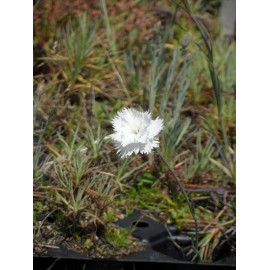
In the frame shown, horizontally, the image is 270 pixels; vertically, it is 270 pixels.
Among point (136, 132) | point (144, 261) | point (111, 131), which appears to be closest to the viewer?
point (136, 132)

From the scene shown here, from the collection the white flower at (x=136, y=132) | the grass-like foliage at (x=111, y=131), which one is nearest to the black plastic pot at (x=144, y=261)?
the grass-like foliage at (x=111, y=131)

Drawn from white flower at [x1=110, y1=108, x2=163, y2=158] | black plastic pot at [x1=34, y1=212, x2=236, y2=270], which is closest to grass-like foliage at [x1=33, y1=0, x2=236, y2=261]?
black plastic pot at [x1=34, y1=212, x2=236, y2=270]

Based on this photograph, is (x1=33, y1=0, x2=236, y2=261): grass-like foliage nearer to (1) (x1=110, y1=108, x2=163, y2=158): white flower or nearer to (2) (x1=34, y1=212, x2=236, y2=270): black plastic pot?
(2) (x1=34, y1=212, x2=236, y2=270): black plastic pot

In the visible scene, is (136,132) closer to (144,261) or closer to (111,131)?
(144,261)

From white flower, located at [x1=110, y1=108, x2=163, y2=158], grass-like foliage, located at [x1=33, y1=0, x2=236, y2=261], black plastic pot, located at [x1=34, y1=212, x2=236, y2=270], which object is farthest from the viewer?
grass-like foliage, located at [x1=33, y1=0, x2=236, y2=261]

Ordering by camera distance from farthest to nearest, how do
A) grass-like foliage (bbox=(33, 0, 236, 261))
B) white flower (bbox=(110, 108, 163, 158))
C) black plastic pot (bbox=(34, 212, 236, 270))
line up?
grass-like foliage (bbox=(33, 0, 236, 261)) < black plastic pot (bbox=(34, 212, 236, 270)) < white flower (bbox=(110, 108, 163, 158))

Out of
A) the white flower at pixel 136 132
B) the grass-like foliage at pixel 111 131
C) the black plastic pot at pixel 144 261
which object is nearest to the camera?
the white flower at pixel 136 132

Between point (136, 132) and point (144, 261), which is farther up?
point (136, 132)

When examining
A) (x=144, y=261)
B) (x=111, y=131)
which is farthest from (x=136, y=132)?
(x=111, y=131)

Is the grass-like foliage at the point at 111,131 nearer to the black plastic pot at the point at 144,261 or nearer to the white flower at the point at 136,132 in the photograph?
the black plastic pot at the point at 144,261
